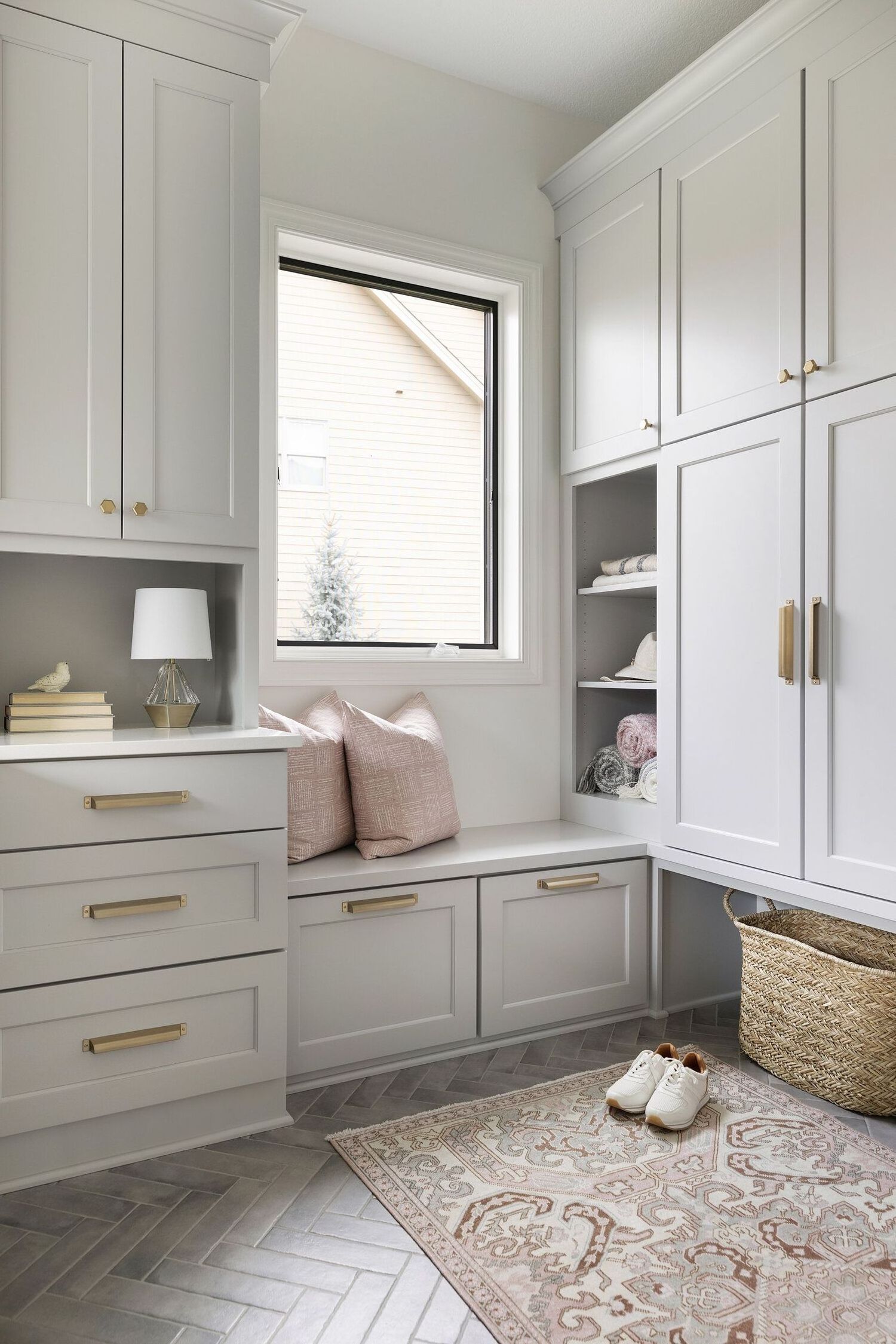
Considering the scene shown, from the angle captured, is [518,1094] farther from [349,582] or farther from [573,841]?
[349,582]

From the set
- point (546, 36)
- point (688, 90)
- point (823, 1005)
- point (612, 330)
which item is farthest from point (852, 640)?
point (546, 36)

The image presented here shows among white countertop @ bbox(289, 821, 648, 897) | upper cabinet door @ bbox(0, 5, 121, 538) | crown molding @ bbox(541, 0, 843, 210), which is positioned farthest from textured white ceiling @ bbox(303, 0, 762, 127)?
white countertop @ bbox(289, 821, 648, 897)

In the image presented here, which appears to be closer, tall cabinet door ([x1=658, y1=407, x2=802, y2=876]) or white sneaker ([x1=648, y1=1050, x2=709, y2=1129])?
white sneaker ([x1=648, y1=1050, x2=709, y2=1129])

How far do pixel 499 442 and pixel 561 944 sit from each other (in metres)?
1.68

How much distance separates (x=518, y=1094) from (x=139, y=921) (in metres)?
1.02

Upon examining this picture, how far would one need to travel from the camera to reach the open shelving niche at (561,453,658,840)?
10.6ft

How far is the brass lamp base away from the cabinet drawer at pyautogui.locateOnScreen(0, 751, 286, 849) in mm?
290

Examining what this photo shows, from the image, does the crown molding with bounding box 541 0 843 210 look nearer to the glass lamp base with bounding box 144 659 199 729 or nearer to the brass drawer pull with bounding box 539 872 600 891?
the glass lamp base with bounding box 144 659 199 729

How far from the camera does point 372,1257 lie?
5.42 ft

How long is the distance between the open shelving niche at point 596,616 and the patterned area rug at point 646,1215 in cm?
118

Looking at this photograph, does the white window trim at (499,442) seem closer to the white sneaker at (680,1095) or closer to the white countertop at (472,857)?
the white countertop at (472,857)

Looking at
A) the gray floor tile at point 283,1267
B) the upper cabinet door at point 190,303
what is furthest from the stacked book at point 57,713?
the gray floor tile at point 283,1267

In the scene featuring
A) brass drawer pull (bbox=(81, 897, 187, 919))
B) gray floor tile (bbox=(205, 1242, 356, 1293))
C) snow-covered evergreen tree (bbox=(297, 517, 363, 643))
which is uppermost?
snow-covered evergreen tree (bbox=(297, 517, 363, 643))

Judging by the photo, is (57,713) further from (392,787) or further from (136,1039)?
(392,787)
